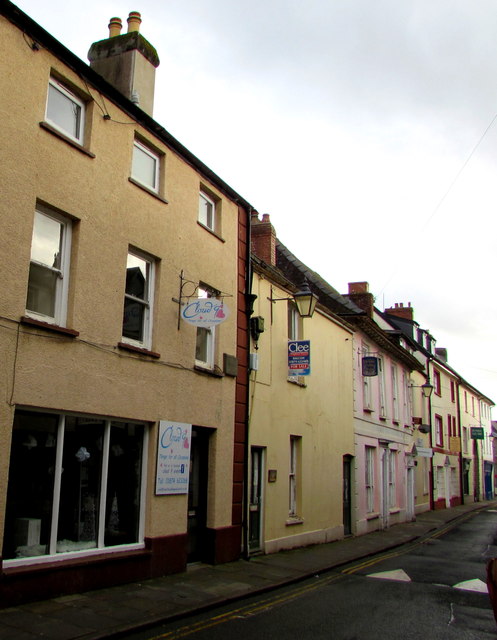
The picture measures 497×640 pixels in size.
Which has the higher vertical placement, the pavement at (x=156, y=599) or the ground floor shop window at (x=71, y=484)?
the ground floor shop window at (x=71, y=484)

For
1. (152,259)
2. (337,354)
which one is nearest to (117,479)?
(152,259)

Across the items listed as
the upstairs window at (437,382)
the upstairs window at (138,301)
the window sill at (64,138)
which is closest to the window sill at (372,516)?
the upstairs window at (138,301)

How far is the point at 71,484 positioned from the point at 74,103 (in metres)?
5.95

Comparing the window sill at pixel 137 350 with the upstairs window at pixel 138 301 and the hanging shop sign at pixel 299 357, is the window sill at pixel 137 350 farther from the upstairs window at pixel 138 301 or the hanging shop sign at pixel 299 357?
the hanging shop sign at pixel 299 357

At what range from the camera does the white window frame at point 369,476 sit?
70.7ft

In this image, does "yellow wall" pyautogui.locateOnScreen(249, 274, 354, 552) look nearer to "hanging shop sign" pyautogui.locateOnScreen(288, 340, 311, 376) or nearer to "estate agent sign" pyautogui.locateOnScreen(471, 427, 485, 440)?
"hanging shop sign" pyautogui.locateOnScreen(288, 340, 311, 376)

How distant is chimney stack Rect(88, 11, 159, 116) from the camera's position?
1224 cm

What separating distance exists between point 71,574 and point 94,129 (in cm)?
675

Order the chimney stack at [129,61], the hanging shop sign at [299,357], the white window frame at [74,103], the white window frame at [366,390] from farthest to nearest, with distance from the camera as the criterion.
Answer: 1. the white window frame at [366,390]
2. the hanging shop sign at [299,357]
3. the chimney stack at [129,61]
4. the white window frame at [74,103]

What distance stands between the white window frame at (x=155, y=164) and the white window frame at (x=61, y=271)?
1859mm

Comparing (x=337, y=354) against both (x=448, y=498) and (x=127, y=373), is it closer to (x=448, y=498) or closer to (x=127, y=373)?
(x=127, y=373)

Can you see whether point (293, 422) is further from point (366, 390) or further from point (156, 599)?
point (156, 599)

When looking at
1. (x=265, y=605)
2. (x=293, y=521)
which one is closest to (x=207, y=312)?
(x=265, y=605)

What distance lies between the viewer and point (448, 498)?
38.3 meters
